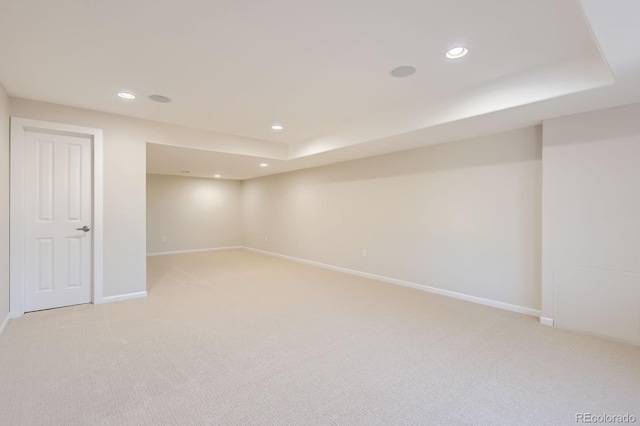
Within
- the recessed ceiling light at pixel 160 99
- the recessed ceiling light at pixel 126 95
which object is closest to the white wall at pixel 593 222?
the recessed ceiling light at pixel 160 99

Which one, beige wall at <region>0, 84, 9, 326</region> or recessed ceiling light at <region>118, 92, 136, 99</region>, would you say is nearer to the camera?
beige wall at <region>0, 84, 9, 326</region>

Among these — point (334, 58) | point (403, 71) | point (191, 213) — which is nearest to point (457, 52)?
point (403, 71)

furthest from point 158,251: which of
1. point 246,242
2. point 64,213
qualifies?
point 64,213

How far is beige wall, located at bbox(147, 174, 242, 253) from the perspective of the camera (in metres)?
7.85

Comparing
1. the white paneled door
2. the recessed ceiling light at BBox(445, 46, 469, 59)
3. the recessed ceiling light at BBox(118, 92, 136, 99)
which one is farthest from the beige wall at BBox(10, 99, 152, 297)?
the recessed ceiling light at BBox(445, 46, 469, 59)

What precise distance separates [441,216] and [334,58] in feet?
9.55

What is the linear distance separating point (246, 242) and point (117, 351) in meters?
6.45

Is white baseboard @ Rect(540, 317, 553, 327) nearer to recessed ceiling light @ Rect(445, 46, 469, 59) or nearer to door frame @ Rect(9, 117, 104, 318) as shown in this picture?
recessed ceiling light @ Rect(445, 46, 469, 59)

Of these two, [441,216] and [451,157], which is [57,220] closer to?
[441,216]

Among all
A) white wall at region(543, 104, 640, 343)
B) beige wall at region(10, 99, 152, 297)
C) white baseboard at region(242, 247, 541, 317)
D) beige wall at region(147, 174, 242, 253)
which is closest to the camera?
white wall at region(543, 104, 640, 343)

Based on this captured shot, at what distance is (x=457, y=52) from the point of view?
239 cm

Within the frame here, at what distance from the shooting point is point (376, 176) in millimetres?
5355

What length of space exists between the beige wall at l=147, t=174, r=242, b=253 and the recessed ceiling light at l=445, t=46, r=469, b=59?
296 inches

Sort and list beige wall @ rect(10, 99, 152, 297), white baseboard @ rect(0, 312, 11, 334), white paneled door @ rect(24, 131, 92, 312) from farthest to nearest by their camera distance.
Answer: beige wall @ rect(10, 99, 152, 297) < white paneled door @ rect(24, 131, 92, 312) < white baseboard @ rect(0, 312, 11, 334)
